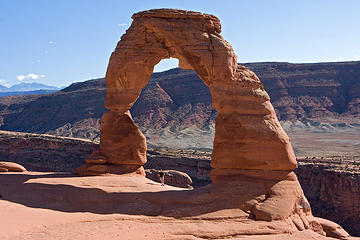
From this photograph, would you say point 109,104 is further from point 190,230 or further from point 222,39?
point 190,230

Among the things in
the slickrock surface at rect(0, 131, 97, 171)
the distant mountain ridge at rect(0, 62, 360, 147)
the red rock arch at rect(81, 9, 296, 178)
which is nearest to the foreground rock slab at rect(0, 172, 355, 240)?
the red rock arch at rect(81, 9, 296, 178)

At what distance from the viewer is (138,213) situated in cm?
1525

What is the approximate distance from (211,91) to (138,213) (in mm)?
5800

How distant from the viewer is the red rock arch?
56.1ft

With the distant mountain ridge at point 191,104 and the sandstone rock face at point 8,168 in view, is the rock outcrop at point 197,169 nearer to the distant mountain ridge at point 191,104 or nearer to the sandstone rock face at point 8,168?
the sandstone rock face at point 8,168

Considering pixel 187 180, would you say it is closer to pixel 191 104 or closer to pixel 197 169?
pixel 197 169

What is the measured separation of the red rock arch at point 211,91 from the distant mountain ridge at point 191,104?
64.9 meters

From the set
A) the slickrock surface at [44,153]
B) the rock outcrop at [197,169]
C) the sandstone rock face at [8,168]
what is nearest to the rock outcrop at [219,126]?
the sandstone rock face at [8,168]

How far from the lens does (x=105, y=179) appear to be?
1902cm

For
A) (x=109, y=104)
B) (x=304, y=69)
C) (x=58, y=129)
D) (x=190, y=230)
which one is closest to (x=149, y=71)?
(x=109, y=104)

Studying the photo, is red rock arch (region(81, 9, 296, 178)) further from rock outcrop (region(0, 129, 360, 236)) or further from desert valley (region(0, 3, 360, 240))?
rock outcrop (region(0, 129, 360, 236))

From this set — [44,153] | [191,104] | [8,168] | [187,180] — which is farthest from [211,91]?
[191,104]

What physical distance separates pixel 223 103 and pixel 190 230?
5.65 m

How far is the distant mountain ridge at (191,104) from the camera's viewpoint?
→ 305 ft
